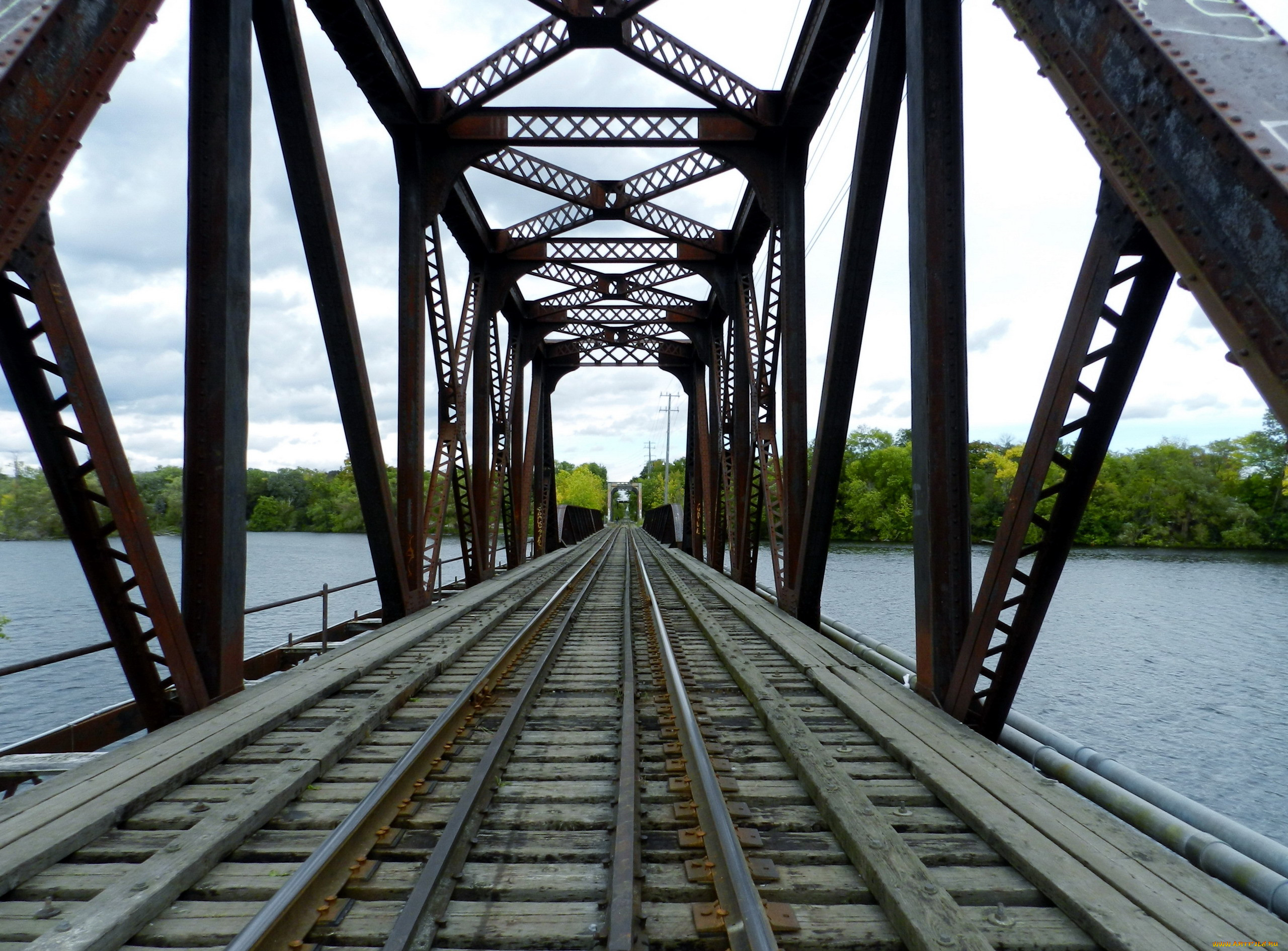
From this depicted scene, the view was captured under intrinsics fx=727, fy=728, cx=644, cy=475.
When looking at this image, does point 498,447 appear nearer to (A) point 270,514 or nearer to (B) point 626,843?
(B) point 626,843

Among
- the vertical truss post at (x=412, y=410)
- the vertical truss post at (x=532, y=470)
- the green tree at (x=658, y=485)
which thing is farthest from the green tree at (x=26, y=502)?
the green tree at (x=658, y=485)

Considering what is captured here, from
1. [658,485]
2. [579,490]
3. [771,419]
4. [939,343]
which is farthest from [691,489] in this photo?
[658,485]

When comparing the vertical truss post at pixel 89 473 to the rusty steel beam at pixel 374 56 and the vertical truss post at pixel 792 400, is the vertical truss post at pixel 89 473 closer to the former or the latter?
the rusty steel beam at pixel 374 56

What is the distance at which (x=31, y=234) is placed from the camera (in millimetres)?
3463

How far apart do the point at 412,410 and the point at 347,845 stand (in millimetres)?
7204

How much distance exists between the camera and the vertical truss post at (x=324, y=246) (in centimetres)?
→ 610

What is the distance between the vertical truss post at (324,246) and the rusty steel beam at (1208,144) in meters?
5.85

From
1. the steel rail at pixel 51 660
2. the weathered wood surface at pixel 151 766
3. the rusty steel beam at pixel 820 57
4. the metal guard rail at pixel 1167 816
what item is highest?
the rusty steel beam at pixel 820 57

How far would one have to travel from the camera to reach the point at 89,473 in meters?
3.99

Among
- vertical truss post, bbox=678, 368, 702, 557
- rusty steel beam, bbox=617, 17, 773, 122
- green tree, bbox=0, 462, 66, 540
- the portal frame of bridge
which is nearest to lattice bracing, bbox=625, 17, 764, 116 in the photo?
rusty steel beam, bbox=617, 17, 773, 122

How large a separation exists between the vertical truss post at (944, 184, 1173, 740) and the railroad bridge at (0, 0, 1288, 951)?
0.02 m

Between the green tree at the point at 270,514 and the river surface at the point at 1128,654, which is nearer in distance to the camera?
the river surface at the point at 1128,654

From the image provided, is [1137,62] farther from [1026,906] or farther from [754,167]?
[754,167]

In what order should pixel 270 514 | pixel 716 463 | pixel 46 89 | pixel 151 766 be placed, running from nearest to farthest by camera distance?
pixel 46 89, pixel 151 766, pixel 716 463, pixel 270 514
